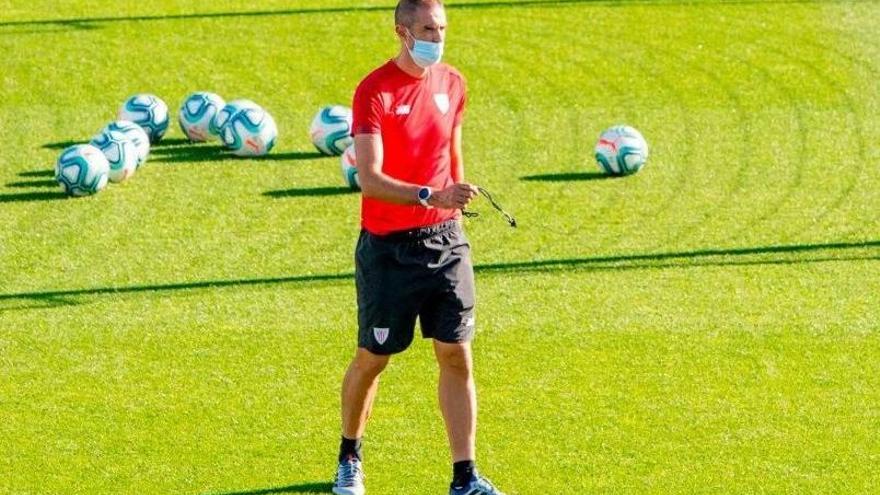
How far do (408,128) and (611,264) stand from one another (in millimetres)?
5305

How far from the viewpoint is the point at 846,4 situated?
22641mm

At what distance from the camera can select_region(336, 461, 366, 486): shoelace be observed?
917cm

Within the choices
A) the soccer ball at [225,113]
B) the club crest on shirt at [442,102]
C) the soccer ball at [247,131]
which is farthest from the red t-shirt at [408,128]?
the soccer ball at [225,113]

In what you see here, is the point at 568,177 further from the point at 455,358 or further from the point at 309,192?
the point at 455,358

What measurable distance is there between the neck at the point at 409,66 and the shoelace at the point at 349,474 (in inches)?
80.4

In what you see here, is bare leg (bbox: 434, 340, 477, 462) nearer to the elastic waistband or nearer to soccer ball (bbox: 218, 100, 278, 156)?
the elastic waistband

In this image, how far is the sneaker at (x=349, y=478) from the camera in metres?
9.16

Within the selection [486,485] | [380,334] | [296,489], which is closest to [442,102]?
[380,334]

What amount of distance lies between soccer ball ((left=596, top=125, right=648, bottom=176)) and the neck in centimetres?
761

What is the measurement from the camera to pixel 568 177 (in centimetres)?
1628

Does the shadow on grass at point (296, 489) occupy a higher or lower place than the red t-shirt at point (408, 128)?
lower

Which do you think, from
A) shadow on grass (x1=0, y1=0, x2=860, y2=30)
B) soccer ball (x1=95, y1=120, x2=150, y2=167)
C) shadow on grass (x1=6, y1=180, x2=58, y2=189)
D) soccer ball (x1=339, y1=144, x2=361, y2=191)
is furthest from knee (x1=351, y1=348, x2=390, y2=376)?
shadow on grass (x1=0, y1=0, x2=860, y2=30)

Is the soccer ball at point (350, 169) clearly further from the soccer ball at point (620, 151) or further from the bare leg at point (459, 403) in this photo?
the bare leg at point (459, 403)

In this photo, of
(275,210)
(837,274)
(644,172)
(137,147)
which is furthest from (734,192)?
(137,147)
